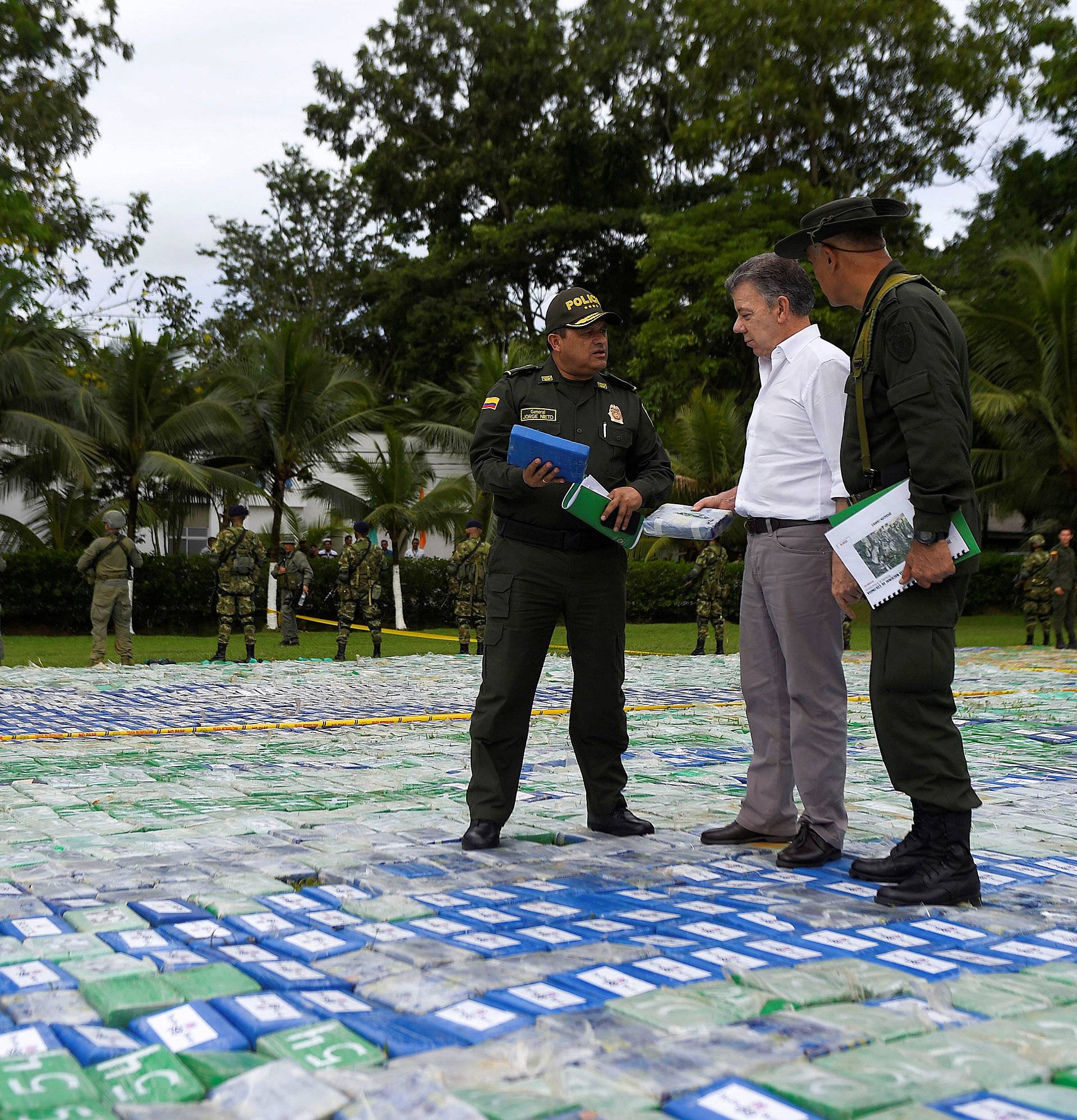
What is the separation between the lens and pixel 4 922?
3312mm

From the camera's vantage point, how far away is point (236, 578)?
1617 cm

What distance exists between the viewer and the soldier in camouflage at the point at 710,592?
18.5m

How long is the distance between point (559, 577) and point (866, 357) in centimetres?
138

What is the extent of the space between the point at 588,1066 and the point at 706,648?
718 inches

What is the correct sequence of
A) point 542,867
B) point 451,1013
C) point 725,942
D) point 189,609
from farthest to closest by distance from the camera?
point 189,609
point 542,867
point 725,942
point 451,1013

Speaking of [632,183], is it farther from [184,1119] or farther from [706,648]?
[184,1119]

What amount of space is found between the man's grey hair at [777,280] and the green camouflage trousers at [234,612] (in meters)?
12.4

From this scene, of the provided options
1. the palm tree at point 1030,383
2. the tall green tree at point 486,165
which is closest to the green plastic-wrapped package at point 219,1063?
the palm tree at point 1030,383

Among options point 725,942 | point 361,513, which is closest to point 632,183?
point 361,513

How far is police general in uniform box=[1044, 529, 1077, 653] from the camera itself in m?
19.1

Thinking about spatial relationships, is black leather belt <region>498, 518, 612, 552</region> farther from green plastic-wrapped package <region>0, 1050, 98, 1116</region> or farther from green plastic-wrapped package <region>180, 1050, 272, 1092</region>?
green plastic-wrapped package <region>0, 1050, 98, 1116</region>

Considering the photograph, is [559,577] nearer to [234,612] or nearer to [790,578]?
[790,578]

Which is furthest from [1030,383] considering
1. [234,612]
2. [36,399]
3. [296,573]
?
[36,399]

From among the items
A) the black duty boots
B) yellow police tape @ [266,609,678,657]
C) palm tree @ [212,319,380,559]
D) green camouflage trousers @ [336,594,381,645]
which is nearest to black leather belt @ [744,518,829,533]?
the black duty boots
